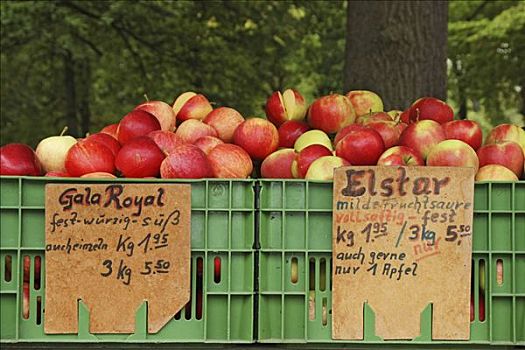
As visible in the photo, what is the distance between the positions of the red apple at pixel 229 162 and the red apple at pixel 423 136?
524 millimetres

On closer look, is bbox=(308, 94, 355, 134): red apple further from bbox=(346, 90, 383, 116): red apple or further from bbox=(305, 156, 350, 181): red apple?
bbox=(305, 156, 350, 181): red apple

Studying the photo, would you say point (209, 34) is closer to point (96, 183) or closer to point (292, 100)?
point (292, 100)

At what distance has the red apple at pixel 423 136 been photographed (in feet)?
9.30

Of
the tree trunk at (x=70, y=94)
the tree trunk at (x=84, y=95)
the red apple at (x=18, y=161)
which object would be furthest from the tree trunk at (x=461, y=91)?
the red apple at (x=18, y=161)

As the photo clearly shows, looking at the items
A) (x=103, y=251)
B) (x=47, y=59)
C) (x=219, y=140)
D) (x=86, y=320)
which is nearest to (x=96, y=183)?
(x=103, y=251)

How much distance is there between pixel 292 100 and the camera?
3303mm

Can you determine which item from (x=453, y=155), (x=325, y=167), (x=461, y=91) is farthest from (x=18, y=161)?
(x=461, y=91)

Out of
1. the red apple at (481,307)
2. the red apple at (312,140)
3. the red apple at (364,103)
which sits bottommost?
the red apple at (481,307)

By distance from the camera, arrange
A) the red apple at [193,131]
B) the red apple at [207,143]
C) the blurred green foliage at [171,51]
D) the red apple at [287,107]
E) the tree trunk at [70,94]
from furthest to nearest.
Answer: the tree trunk at [70,94] → the blurred green foliage at [171,51] → the red apple at [287,107] → the red apple at [193,131] → the red apple at [207,143]

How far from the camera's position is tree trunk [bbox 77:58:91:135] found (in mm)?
15188

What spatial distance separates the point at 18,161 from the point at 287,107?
1.08m

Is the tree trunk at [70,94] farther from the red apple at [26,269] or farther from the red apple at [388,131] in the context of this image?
the red apple at [26,269]

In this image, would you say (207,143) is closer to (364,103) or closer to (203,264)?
(203,264)

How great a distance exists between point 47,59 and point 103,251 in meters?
12.7
